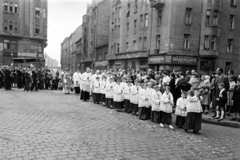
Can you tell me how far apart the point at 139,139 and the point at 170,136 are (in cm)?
125

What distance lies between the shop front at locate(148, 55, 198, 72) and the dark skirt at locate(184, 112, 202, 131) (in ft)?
57.9

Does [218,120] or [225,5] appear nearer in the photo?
[218,120]

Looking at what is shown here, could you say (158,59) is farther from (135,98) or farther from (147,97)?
(147,97)

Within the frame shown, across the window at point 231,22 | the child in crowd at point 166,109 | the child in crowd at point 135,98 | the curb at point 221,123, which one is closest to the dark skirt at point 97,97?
the child in crowd at point 135,98

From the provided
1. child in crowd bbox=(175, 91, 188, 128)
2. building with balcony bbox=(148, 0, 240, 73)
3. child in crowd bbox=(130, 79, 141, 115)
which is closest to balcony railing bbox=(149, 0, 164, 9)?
building with balcony bbox=(148, 0, 240, 73)

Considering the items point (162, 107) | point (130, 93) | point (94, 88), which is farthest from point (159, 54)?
point (162, 107)

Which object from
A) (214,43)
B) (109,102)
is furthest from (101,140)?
(214,43)

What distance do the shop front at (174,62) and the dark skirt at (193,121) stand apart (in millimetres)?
17638

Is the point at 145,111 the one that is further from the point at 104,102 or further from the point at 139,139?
the point at 104,102

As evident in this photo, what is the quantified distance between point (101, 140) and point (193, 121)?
3651 millimetres

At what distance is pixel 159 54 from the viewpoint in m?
26.6

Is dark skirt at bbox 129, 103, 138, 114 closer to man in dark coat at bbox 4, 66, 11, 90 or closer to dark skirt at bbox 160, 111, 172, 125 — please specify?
dark skirt at bbox 160, 111, 172, 125

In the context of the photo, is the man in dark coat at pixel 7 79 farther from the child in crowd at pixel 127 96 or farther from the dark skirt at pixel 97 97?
the child in crowd at pixel 127 96

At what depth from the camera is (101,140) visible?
6.17 meters
